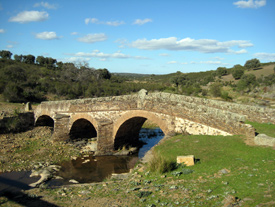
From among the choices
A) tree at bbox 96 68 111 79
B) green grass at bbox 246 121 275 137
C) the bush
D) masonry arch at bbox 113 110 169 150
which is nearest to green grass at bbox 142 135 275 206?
the bush

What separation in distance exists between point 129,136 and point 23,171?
21.1 feet

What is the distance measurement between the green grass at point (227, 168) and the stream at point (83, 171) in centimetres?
410

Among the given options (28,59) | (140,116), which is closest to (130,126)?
(140,116)

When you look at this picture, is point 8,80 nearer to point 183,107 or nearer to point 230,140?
point 183,107

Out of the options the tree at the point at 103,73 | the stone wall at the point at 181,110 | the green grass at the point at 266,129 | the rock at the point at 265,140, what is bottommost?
the green grass at the point at 266,129

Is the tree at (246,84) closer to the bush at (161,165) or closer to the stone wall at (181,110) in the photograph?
the stone wall at (181,110)

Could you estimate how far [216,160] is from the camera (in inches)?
255

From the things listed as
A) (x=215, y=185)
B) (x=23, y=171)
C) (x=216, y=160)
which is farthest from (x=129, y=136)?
(x=215, y=185)

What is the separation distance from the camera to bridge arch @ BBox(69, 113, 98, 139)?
14.9 meters

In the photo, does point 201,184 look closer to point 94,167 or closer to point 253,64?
point 94,167

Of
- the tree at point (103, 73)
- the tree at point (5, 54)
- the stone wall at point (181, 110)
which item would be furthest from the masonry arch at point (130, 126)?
the tree at point (5, 54)

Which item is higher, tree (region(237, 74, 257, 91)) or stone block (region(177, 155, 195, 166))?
tree (region(237, 74, 257, 91))

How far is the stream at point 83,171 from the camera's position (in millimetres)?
9766

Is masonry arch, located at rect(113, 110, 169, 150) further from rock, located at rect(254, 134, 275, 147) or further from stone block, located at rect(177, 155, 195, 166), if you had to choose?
rock, located at rect(254, 134, 275, 147)
